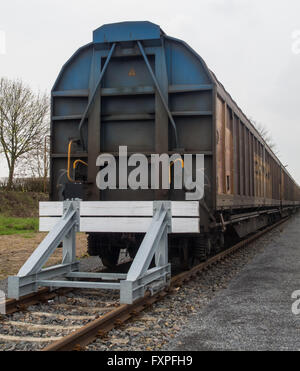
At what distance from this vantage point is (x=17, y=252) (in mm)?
10133

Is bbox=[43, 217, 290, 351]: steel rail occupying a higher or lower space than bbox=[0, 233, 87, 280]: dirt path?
higher

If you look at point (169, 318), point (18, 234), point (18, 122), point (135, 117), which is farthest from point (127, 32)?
point (18, 122)

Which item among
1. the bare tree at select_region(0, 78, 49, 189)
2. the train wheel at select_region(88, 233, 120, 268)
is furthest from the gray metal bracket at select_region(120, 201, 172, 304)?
the bare tree at select_region(0, 78, 49, 189)

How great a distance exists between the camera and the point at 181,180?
6277mm

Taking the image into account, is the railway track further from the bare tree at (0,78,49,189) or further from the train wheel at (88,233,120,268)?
the bare tree at (0,78,49,189)

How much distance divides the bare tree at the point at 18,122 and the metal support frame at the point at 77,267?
19772 millimetres

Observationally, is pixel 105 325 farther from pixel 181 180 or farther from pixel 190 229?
pixel 181 180

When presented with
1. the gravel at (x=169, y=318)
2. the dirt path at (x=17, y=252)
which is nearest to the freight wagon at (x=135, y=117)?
the gravel at (x=169, y=318)

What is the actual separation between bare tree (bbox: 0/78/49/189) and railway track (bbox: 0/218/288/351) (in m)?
20.4

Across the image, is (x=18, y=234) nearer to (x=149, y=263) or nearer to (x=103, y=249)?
(x=103, y=249)

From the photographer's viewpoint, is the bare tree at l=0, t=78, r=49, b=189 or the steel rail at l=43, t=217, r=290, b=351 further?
the bare tree at l=0, t=78, r=49, b=189

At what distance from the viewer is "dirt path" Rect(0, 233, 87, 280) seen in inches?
312

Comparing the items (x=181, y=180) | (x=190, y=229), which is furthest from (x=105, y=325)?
(x=181, y=180)
